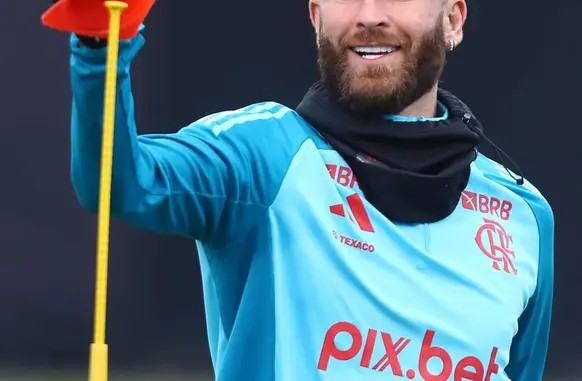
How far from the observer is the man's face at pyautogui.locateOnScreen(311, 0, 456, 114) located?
1.83 metres

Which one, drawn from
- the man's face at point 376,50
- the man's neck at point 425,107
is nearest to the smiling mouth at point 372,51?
the man's face at point 376,50

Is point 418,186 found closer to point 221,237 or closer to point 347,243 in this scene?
point 347,243

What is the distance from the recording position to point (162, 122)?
130 inches

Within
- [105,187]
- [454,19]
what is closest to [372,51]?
[454,19]

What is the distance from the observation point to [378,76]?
1.85 metres

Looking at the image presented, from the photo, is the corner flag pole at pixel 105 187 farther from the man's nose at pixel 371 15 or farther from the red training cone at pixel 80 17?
the man's nose at pixel 371 15

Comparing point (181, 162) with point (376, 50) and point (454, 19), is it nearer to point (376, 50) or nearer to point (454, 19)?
point (376, 50)

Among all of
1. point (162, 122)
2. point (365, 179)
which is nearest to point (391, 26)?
point (365, 179)

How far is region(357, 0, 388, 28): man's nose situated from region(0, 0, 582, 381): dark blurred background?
4.96ft

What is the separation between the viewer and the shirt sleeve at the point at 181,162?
1.35 metres

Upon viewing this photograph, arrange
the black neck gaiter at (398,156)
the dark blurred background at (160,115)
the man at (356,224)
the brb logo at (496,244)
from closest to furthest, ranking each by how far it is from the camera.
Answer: the man at (356,224) → the black neck gaiter at (398,156) → the brb logo at (496,244) → the dark blurred background at (160,115)

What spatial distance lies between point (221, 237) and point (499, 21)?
199 centimetres

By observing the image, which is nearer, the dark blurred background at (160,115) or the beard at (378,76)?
the beard at (378,76)

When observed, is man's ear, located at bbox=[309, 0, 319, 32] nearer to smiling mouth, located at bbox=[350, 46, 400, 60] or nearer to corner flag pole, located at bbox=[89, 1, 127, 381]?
smiling mouth, located at bbox=[350, 46, 400, 60]
